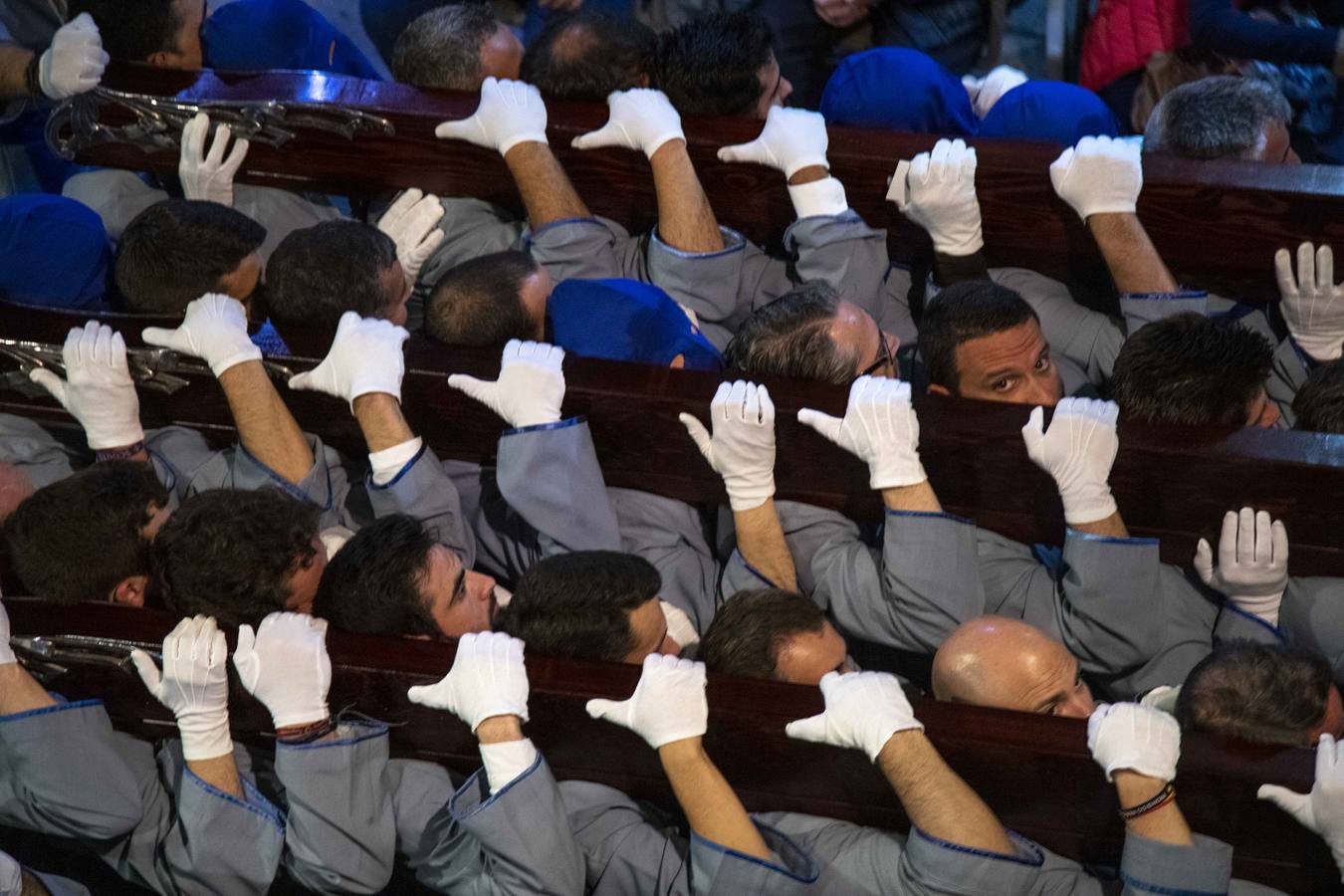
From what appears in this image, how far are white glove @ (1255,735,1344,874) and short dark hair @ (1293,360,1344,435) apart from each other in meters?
0.65

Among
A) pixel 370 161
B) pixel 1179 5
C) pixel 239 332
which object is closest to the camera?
pixel 239 332

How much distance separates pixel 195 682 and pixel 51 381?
2.62ft

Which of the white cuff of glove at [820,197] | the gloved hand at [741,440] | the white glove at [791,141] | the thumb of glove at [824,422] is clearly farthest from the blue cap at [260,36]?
the thumb of glove at [824,422]

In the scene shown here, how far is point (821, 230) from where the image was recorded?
2914mm

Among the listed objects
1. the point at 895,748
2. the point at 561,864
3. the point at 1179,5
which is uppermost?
the point at 1179,5

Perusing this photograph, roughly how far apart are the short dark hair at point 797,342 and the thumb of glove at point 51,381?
130 cm

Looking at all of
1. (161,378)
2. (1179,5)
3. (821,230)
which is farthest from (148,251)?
(1179,5)

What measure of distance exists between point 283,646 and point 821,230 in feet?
4.42

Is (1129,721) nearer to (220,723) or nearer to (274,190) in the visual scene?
(220,723)

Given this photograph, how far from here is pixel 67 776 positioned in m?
2.34

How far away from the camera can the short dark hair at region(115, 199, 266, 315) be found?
113 inches

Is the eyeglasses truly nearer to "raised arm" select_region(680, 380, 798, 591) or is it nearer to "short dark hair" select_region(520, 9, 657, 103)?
"raised arm" select_region(680, 380, 798, 591)

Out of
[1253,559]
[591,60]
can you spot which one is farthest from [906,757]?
[591,60]

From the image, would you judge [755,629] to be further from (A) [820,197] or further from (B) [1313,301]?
(B) [1313,301]
